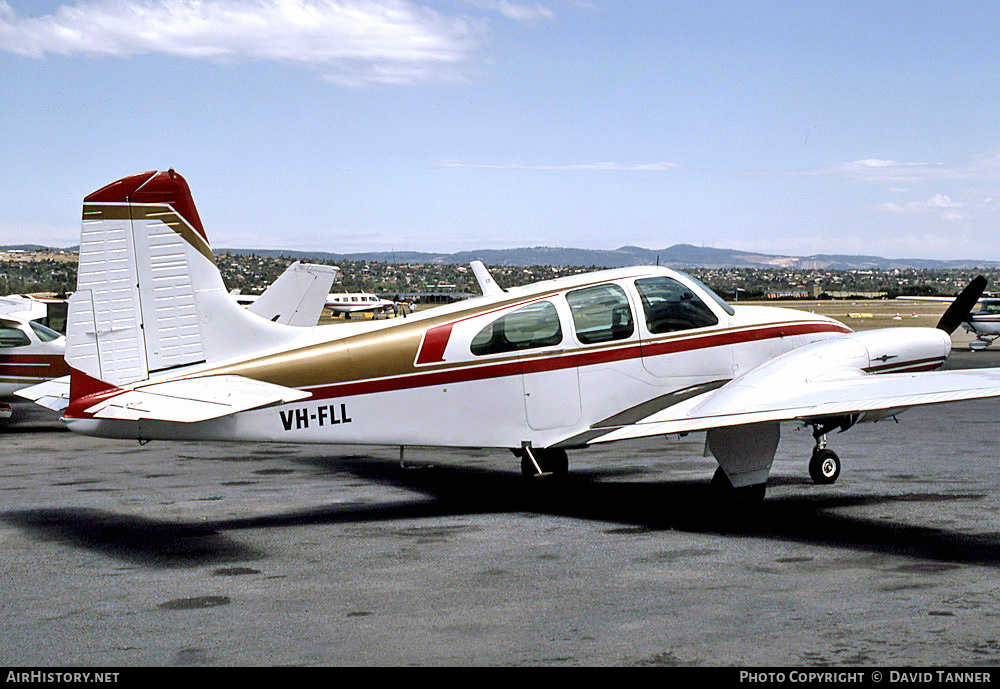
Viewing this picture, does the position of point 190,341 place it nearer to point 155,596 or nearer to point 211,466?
point 155,596

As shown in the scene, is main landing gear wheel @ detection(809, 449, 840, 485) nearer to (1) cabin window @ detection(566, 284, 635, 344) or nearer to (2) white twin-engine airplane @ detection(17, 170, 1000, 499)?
(2) white twin-engine airplane @ detection(17, 170, 1000, 499)

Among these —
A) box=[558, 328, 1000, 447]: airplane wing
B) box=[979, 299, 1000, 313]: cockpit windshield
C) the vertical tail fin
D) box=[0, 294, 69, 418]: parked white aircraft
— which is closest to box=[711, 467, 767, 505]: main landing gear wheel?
box=[558, 328, 1000, 447]: airplane wing

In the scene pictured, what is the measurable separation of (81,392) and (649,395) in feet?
18.6

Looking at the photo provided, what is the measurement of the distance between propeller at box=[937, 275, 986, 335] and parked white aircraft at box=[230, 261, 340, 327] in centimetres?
1004

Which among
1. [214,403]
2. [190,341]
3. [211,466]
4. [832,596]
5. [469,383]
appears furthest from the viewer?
[211,466]

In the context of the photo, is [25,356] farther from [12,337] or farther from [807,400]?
[807,400]

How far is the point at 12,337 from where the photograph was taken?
20.9 meters

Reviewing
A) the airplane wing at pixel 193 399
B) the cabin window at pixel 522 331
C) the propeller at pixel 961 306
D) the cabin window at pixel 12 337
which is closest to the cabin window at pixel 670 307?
the cabin window at pixel 522 331

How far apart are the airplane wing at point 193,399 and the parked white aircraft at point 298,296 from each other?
8.98 metres

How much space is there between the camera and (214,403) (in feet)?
29.6

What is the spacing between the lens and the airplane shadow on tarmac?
30.3 feet

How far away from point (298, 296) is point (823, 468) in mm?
9870
